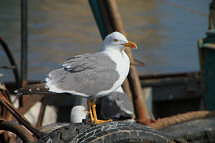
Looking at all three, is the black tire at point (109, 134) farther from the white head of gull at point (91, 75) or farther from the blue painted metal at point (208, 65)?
the blue painted metal at point (208, 65)

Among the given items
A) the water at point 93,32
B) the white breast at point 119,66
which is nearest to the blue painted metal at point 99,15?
the white breast at point 119,66

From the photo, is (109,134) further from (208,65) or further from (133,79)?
(208,65)

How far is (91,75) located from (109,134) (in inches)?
12.1

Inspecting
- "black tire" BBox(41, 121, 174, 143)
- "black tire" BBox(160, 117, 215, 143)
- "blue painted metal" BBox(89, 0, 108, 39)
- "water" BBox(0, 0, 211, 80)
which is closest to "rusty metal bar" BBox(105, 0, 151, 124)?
"blue painted metal" BBox(89, 0, 108, 39)

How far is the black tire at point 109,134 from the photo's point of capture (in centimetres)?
163

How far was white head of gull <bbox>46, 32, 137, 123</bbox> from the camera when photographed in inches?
71.4

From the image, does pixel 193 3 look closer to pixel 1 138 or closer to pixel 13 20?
pixel 13 20

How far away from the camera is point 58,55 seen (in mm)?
9570

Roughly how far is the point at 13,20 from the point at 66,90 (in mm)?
11332

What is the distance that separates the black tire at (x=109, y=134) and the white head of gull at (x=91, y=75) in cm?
17

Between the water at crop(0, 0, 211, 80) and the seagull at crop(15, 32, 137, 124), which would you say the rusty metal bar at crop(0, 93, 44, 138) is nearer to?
the seagull at crop(15, 32, 137, 124)

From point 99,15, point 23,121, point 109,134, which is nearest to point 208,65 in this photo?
point 99,15

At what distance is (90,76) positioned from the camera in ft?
6.11

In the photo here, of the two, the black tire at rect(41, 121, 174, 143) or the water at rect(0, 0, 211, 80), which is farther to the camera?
the water at rect(0, 0, 211, 80)
